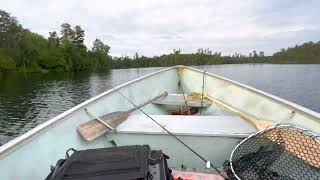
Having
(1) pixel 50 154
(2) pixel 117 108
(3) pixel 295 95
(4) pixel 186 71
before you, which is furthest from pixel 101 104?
(3) pixel 295 95

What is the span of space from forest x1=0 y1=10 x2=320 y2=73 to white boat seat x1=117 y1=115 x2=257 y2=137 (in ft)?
222

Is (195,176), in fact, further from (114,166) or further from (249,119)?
(249,119)

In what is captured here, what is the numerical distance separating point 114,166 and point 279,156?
155 centimetres

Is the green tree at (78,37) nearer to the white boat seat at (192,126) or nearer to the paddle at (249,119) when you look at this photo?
the paddle at (249,119)

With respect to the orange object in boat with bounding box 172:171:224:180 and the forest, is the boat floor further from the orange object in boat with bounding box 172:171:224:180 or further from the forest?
the forest

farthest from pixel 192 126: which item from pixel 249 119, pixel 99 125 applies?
pixel 99 125

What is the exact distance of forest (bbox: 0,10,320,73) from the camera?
79.4 metres

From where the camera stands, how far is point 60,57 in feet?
305

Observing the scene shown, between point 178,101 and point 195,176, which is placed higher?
point 178,101

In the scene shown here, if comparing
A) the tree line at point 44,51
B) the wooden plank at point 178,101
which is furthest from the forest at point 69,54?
the wooden plank at point 178,101

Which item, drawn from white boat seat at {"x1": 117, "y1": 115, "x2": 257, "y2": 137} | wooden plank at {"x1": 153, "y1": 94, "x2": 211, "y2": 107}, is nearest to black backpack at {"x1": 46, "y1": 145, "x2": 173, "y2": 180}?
white boat seat at {"x1": 117, "y1": 115, "x2": 257, "y2": 137}

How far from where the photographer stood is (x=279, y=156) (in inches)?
103

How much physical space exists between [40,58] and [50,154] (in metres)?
95.8

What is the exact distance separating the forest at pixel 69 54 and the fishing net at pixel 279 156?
6869cm
